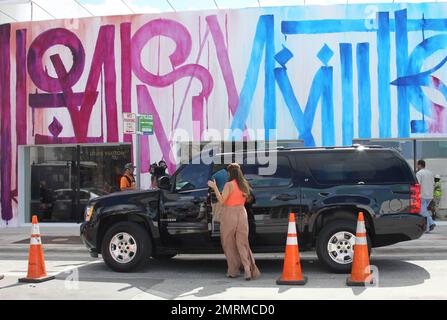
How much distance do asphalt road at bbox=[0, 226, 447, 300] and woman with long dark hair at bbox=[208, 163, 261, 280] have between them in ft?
1.48

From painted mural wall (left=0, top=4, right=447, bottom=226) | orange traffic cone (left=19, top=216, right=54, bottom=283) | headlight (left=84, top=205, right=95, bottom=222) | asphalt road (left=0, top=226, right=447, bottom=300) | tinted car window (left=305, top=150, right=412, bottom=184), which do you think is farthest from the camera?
painted mural wall (left=0, top=4, right=447, bottom=226)

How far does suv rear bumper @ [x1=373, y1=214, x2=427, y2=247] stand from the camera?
831cm

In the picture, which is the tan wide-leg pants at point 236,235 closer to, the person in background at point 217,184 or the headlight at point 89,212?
the person in background at point 217,184

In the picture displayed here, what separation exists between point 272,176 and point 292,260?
5.24 ft

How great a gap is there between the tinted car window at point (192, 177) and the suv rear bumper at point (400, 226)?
2.83m

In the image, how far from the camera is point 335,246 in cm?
830

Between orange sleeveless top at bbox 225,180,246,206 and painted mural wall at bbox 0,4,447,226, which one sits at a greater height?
painted mural wall at bbox 0,4,447,226

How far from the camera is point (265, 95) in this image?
15.2m

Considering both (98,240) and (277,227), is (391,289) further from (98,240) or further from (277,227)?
(98,240)

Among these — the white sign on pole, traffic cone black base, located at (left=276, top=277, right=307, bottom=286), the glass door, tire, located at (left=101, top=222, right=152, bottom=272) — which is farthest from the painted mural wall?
traffic cone black base, located at (left=276, top=277, right=307, bottom=286)

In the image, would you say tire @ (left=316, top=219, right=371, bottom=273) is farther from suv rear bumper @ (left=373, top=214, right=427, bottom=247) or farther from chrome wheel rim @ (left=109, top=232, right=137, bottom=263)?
chrome wheel rim @ (left=109, top=232, right=137, bottom=263)


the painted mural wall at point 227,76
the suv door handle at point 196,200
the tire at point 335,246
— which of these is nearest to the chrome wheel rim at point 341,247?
the tire at point 335,246

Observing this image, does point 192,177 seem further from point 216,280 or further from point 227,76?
point 227,76
